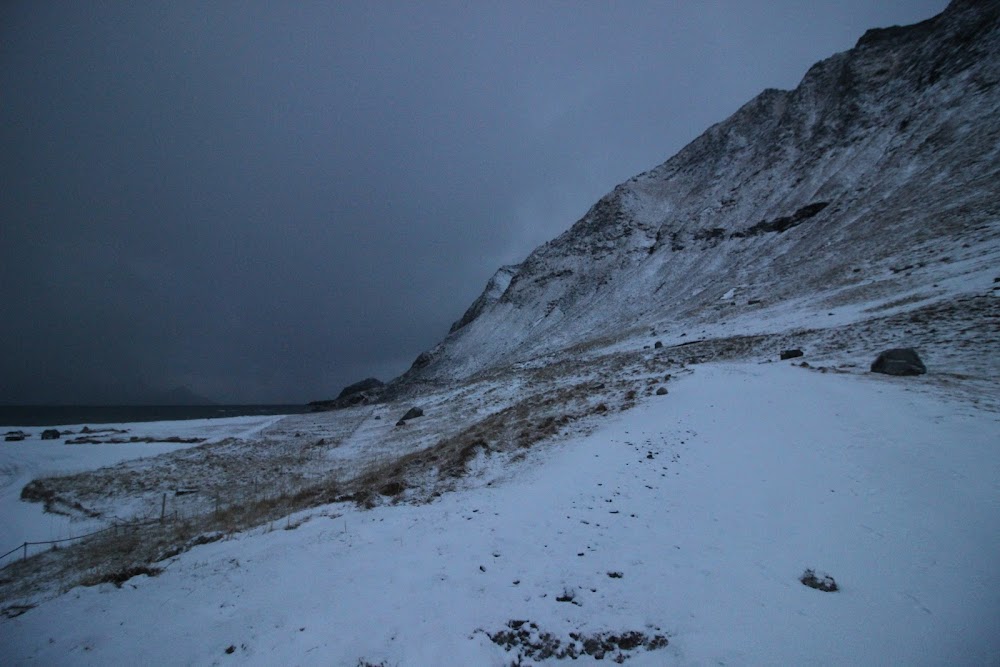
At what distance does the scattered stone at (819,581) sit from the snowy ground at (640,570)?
0.38ft

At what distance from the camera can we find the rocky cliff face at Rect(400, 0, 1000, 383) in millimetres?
28422

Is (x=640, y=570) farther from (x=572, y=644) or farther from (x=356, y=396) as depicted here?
(x=356, y=396)

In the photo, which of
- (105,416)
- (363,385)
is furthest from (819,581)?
(105,416)

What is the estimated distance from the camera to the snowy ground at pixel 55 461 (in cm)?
1411

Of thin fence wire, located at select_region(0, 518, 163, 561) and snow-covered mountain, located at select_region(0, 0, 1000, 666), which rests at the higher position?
snow-covered mountain, located at select_region(0, 0, 1000, 666)

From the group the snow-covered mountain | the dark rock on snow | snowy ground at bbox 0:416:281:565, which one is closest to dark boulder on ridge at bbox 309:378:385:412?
snowy ground at bbox 0:416:281:565

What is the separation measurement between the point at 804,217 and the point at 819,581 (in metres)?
53.6

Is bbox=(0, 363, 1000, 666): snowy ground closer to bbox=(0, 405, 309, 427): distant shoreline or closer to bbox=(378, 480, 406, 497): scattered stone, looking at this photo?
bbox=(378, 480, 406, 497): scattered stone

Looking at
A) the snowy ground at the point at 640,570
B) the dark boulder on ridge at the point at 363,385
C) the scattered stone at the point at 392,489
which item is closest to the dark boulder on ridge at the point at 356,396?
the dark boulder on ridge at the point at 363,385

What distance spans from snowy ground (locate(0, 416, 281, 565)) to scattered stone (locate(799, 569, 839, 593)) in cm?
2110

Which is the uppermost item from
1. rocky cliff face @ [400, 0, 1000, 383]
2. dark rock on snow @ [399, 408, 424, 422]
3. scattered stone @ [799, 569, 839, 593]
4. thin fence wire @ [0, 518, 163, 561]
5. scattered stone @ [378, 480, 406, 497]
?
rocky cliff face @ [400, 0, 1000, 383]

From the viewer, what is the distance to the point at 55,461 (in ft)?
76.8

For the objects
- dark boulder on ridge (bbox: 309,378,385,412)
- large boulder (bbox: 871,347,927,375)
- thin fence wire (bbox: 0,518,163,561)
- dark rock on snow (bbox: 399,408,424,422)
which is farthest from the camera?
dark boulder on ridge (bbox: 309,378,385,412)

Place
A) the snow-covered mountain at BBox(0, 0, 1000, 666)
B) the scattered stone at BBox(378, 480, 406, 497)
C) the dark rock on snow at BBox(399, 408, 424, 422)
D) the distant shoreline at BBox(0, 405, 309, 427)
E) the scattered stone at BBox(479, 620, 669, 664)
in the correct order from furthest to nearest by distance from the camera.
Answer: the distant shoreline at BBox(0, 405, 309, 427), the dark rock on snow at BBox(399, 408, 424, 422), the scattered stone at BBox(378, 480, 406, 497), the snow-covered mountain at BBox(0, 0, 1000, 666), the scattered stone at BBox(479, 620, 669, 664)
